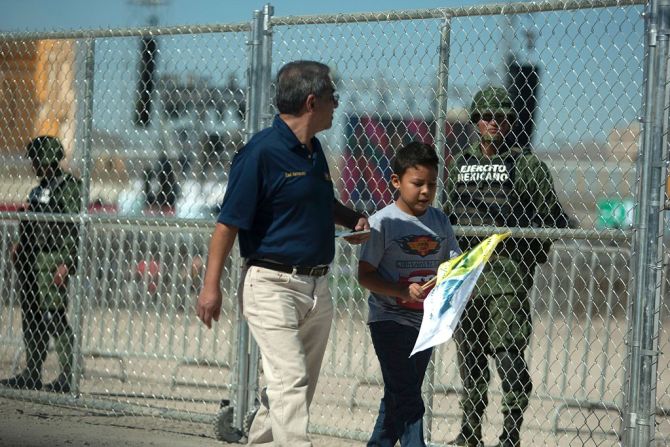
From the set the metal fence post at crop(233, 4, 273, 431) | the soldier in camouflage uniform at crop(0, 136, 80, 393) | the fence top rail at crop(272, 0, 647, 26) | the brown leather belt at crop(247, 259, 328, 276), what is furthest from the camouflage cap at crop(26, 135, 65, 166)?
the brown leather belt at crop(247, 259, 328, 276)

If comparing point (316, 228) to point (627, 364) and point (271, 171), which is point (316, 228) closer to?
point (271, 171)

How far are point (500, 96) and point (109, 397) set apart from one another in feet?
12.8

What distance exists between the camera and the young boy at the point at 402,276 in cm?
564

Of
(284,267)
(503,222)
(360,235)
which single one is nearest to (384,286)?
(360,235)

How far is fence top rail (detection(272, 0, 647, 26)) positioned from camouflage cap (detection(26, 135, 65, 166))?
2743 mm

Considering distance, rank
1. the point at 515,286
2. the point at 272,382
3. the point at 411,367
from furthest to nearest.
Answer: the point at 515,286 → the point at 411,367 → the point at 272,382

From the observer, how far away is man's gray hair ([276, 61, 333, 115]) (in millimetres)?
5316

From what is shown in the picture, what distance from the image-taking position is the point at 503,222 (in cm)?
662

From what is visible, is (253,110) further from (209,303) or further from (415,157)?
(209,303)

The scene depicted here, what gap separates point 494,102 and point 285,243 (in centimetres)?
204

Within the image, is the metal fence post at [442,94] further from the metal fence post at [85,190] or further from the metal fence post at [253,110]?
the metal fence post at [85,190]

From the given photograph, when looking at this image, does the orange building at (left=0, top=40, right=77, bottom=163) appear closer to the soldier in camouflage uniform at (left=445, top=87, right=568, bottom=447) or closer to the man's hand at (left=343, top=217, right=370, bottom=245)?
the soldier in camouflage uniform at (left=445, top=87, right=568, bottom=447)

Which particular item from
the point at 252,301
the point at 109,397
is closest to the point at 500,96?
the point at 252,301

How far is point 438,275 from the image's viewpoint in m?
5.36
